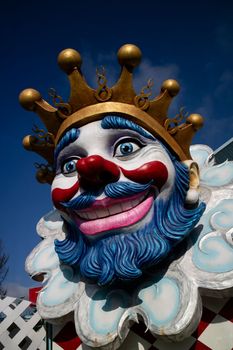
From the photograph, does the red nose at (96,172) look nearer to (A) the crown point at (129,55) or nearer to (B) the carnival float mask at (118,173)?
(B) the carnival float mask at (118,173)

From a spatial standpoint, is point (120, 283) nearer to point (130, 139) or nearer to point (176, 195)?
point (176, 195)

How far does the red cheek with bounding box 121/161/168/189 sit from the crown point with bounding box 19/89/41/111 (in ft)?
2.91

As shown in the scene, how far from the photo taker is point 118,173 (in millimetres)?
2504

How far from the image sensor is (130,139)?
265cm

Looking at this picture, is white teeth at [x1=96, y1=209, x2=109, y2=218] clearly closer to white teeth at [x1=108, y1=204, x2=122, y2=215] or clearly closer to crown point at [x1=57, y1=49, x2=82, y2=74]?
white teeth at [x1=108, y1=204, x2=122, y2=215]

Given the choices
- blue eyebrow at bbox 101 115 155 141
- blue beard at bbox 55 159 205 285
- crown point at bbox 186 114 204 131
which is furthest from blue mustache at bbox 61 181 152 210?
crown point at bbox 186 114 204 131

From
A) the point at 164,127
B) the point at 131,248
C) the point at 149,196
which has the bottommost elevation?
the point at 131,248

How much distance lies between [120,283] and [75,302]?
1.24ft

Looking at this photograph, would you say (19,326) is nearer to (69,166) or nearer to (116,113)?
(69,166)

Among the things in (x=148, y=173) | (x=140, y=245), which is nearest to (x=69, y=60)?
(x=148, y=173)

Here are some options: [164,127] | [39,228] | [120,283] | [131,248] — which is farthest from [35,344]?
[164,127]

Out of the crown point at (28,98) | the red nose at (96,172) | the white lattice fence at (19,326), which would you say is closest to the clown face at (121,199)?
the red nose at (96,172)

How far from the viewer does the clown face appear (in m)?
2.42

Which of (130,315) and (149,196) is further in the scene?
(149,196)
